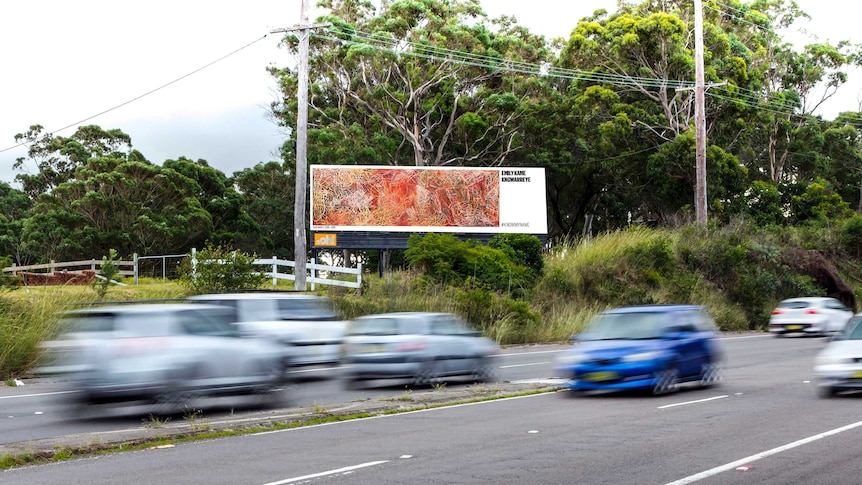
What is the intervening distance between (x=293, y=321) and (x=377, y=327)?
2.12 meters

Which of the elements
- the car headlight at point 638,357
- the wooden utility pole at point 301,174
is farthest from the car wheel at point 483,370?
the wooden utility pole at point 301,174

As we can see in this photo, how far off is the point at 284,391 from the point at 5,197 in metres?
57.8

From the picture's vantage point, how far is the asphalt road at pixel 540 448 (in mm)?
9531

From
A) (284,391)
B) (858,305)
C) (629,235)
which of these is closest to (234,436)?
(284,391)

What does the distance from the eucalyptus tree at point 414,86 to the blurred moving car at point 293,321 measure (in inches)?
1327

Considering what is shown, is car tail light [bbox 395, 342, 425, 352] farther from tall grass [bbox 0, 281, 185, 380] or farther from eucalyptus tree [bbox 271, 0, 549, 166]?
eucalyptus tree [bbox 271, 0, 549, 166]

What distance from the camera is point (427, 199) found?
45688 mm

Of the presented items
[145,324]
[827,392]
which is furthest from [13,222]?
[827,392]

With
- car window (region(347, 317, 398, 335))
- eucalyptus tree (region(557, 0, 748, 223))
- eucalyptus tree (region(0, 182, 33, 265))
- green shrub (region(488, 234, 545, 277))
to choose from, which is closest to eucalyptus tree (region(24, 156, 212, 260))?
eucalyptus tree (region(0, 182, 33, 265))

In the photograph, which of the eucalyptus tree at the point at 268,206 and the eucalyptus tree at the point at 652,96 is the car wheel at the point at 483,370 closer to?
the eucalyptus tree at the point at 652,96

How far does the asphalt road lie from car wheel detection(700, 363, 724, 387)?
142 centimetres

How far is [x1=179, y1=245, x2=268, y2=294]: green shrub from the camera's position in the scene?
3077 cm

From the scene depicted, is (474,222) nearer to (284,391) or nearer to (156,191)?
(156,191)

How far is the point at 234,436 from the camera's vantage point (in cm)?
1248
